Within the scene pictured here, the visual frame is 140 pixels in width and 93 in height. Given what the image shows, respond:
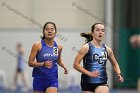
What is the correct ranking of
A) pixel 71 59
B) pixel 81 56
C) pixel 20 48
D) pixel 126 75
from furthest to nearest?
pixel 126 75
pixel 20 48
pixel 71 59
pixel 81 56

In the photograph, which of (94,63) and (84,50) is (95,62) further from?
(84,50)

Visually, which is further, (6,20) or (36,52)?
(6,20)

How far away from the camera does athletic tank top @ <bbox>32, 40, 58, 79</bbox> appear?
1030 centimetres

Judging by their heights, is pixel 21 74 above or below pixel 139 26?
below

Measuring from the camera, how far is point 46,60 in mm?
10281

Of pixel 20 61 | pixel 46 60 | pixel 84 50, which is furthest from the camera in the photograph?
pixel 20 61

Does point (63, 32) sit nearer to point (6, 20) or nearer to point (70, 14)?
point (70, 14)

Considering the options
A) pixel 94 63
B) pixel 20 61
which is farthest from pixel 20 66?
pixel 94 63

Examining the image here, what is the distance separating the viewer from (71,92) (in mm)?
17641

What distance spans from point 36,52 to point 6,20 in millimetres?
8784

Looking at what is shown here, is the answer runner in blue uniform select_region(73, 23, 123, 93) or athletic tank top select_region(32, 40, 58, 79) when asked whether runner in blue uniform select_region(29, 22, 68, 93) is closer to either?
athletic tank top select_region(32, 40, 58, 79)

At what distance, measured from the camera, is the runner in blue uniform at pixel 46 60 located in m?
10.3

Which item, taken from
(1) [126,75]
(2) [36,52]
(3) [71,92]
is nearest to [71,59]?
(3) [71,92]

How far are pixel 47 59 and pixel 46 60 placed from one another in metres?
0.03
